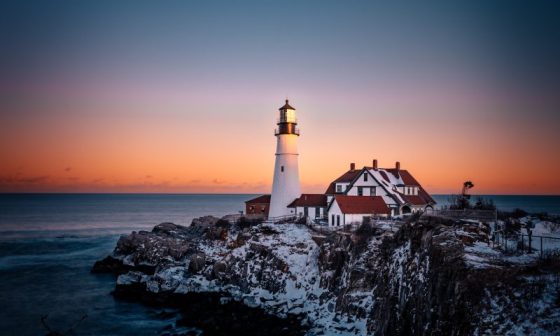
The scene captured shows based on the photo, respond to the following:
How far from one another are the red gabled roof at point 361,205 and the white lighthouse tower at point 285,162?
684 centimetres

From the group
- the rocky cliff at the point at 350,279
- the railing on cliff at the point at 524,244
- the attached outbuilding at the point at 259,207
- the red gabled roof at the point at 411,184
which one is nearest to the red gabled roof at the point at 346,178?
the red gabled roof at the point at 411,184

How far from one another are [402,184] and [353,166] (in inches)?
245

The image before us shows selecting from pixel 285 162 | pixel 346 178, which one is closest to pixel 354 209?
pixel 346 178

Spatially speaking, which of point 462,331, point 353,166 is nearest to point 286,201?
point 353,166

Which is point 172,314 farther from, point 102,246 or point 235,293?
point 102,246

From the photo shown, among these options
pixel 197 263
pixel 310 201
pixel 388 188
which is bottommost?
pixel 197 263

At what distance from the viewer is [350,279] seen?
94.8ft

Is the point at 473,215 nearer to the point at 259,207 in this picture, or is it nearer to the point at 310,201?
the point at 310,201

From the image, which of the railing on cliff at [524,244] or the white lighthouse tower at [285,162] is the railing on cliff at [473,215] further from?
the white lighthouse tower at [285,162]

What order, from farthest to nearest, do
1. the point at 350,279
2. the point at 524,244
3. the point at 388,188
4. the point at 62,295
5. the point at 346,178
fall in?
the point at 346,178, the point at 388,188, the point at 62,295, the point at 350,279, the point at 524,244

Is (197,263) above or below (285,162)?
below

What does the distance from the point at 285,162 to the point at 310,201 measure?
15.8 ft

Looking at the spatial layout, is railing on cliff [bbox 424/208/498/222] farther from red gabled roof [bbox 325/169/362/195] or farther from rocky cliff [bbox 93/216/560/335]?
red gabled roof [bbox 325/169/362/195]

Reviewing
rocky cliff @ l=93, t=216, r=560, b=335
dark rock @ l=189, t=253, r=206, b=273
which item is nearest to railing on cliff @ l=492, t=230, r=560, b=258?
rocky cliff @ l=93, t=216, r=560, b=335
